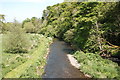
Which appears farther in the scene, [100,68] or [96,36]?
[96,36]

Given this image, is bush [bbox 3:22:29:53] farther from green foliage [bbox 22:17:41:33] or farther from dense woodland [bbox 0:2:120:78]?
green foliage [bbox 22:17:41:33]

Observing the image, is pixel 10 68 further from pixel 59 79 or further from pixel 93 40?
pixel 93 40

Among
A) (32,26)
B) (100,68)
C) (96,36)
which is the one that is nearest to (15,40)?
(96,36)

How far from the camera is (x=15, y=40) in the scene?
29.5m

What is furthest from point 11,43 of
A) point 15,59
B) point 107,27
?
point 107,27

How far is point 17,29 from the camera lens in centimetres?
2970

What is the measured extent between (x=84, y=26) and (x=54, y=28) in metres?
38.7

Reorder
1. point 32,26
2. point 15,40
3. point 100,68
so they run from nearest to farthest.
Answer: point 100,68 → point 15,40 → point 32,26

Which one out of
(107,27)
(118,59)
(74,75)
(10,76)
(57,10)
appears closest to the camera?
(10,76)

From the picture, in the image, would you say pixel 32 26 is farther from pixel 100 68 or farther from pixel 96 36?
pixel 100 68

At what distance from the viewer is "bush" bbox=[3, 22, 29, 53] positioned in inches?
1161

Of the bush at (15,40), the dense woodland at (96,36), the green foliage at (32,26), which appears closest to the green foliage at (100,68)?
the dense woodland at (96,36)

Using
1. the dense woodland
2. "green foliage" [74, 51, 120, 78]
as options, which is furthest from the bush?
"green foliage" [74, 51, 120, 78]

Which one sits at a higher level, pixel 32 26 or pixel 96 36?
pixel 96 36
